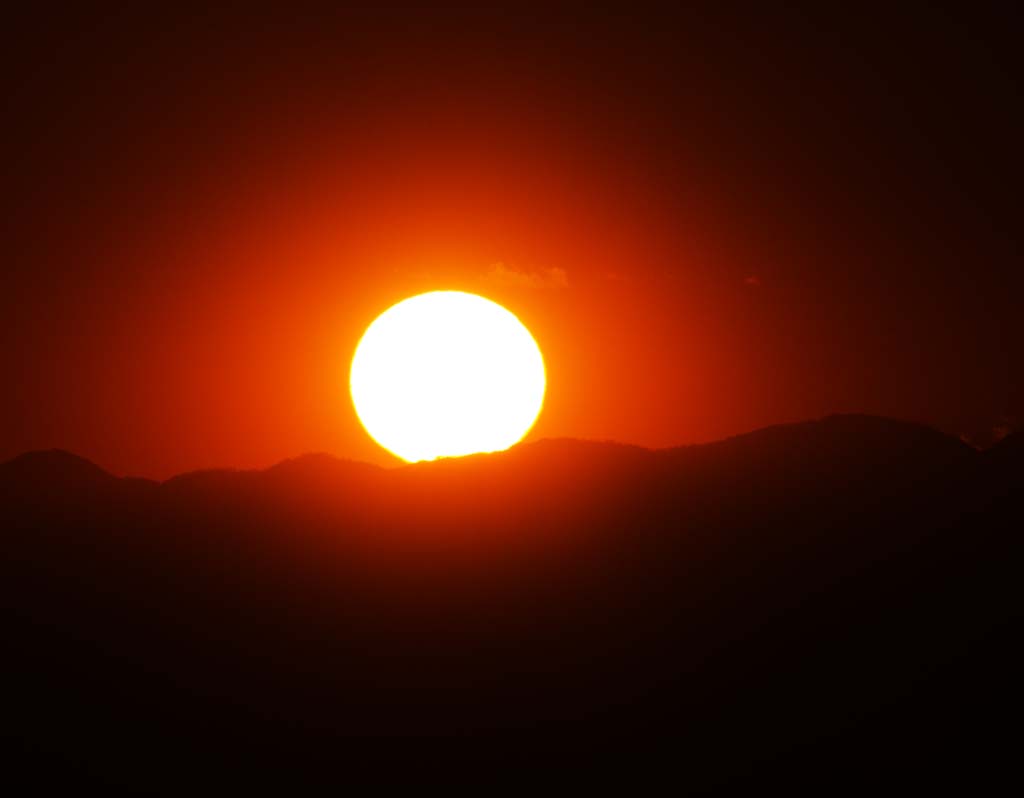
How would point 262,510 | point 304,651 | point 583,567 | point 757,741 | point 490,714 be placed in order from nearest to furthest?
point 757,741, point 490,714, point 304,651, point 583,567, point 262,510

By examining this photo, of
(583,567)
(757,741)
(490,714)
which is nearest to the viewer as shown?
(757,741)

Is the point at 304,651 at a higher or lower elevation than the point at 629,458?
lower

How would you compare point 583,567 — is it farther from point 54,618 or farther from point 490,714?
point 54,618

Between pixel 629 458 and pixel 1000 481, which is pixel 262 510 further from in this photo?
pixel 1000 481

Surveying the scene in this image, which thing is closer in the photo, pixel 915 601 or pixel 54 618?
pixel 915 601


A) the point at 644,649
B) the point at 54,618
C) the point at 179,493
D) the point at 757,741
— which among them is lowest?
the point at 757,741

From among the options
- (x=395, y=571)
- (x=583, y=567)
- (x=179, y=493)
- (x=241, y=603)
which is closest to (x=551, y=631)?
(x=583, y=567)
